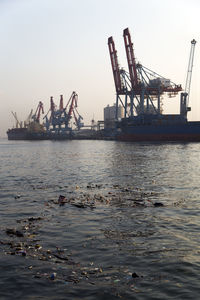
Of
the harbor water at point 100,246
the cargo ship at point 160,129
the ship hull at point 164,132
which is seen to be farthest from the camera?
the cargo ship at point 160,129

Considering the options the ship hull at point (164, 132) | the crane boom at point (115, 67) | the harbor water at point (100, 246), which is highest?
the crane boom at point (115, 67)

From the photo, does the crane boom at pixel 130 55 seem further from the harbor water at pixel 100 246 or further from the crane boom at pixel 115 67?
the harbor water at pixel 100 246

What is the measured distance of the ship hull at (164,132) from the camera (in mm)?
119006

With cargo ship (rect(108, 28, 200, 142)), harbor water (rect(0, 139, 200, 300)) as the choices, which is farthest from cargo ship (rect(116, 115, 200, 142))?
harbor water (rect(0, 139, 200, 300))

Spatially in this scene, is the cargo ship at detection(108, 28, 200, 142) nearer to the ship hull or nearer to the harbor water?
the ship hull

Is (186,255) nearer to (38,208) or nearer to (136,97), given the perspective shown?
(38,208)

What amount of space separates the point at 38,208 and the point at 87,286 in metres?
9.54

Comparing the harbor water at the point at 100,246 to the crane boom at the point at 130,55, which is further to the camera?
the crane boom at the point at 130,55

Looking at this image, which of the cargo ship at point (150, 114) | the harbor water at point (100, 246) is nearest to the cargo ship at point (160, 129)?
the cargo ship at point (150, 114)

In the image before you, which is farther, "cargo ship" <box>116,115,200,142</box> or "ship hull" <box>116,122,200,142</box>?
"cargo ship" <box>116,115,200,142</box>

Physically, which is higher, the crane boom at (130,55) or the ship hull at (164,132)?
the crane boom at (130,55)

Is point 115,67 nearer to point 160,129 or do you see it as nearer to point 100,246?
point 160,129

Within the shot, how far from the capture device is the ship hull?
119006mm

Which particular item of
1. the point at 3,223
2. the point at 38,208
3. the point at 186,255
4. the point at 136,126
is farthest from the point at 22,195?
the point at 136,126
